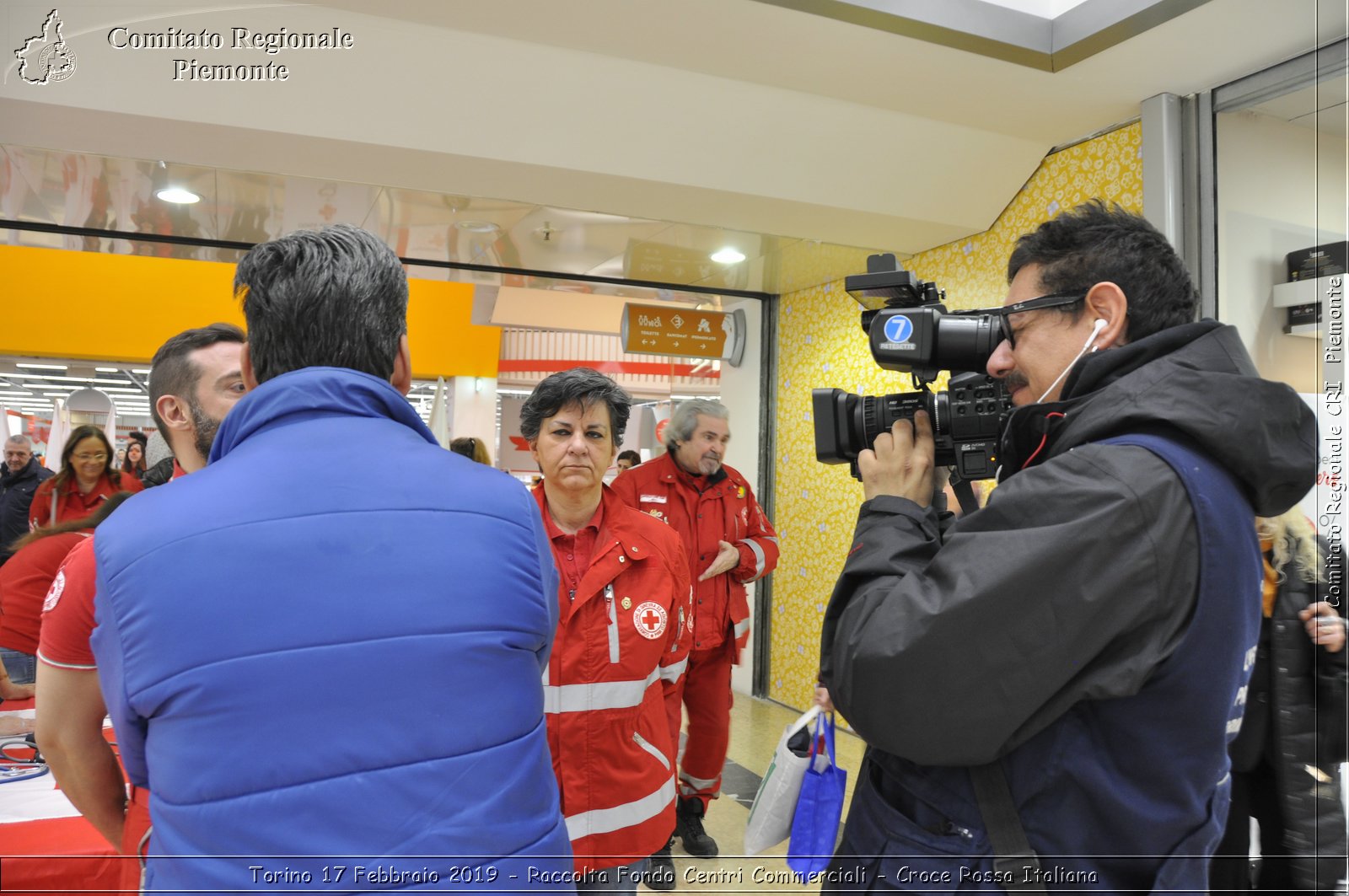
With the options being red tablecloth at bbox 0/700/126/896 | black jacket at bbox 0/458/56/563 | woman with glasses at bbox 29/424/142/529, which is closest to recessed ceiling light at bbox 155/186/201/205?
woman with glasses at bbox 29/424/142/529

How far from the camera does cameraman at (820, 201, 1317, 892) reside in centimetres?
104

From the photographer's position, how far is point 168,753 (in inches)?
33.9

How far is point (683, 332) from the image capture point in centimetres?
664

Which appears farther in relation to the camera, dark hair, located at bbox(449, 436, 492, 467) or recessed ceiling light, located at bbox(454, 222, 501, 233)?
dark hair, located at bbox(449, 436, 492, 467)

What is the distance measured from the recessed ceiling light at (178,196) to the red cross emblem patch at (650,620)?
11.6 feet

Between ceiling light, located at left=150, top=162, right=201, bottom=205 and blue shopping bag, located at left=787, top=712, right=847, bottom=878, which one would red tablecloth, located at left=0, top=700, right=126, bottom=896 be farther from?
ceiling light, located at left=150, top=162, right=201, bottom=205

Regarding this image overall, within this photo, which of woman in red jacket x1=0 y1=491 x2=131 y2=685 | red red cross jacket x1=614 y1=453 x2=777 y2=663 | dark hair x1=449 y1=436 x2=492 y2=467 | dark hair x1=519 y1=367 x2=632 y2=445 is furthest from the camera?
dark hair x1=449 y1=436 x2=492 y2=467

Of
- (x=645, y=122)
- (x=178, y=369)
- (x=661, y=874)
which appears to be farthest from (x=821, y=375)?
(x=178, y=369)

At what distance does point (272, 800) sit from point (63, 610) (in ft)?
2.06

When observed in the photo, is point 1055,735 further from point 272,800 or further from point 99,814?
point 99,814

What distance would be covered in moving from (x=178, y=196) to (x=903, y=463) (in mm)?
4320

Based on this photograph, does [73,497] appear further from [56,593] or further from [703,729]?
[56,593]

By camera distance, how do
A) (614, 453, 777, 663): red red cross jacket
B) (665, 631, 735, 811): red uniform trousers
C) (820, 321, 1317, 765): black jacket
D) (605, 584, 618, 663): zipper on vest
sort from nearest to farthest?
(820, 321, 1317, 765): black jacket
(605, 584, 618, 663): zipper on vest
(665, 631, 735, 811): red uniform trousers
(614, 453, 777, 663): red red cross jacket

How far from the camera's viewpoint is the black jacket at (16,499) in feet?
20.9
